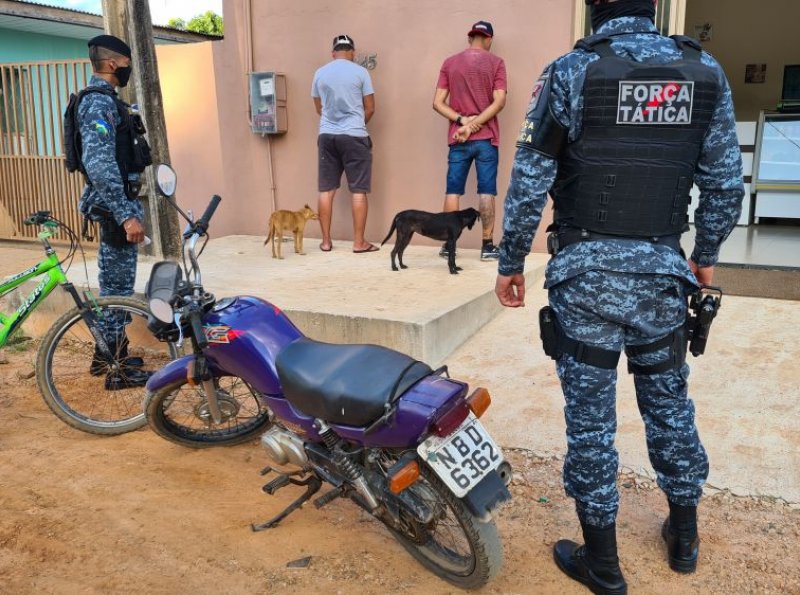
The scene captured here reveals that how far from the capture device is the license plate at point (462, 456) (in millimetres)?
2197

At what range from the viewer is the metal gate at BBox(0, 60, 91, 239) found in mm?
8094

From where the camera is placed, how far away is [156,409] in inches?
134

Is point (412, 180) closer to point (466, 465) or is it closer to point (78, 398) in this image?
point (78, 398)

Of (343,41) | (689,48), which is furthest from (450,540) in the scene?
(343,41)

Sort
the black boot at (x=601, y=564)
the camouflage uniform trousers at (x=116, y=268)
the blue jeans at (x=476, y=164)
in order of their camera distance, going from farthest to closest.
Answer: the blue jeans at (x=476, y=164) → the camouflage uniform trousers at (x=116, y=268) → the black boot at (x=601, y=564)

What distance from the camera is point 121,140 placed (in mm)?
4074

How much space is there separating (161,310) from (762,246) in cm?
559

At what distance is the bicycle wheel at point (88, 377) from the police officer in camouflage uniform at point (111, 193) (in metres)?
0.03

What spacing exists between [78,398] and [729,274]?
4.67 meters

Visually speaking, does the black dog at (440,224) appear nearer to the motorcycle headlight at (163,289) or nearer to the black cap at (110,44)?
the black cap at (110,44)

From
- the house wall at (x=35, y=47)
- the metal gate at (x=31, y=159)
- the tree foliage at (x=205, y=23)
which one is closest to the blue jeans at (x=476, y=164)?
the metal gate at (x=31, y=159)

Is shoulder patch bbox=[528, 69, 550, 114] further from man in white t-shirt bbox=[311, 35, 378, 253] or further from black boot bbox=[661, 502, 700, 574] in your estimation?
man in white t-shirt bbox=[311, 35, 378, 253]

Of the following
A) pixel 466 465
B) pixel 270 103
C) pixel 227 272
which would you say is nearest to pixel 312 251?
pixel 227 272

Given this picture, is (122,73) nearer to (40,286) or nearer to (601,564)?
(40,286)
